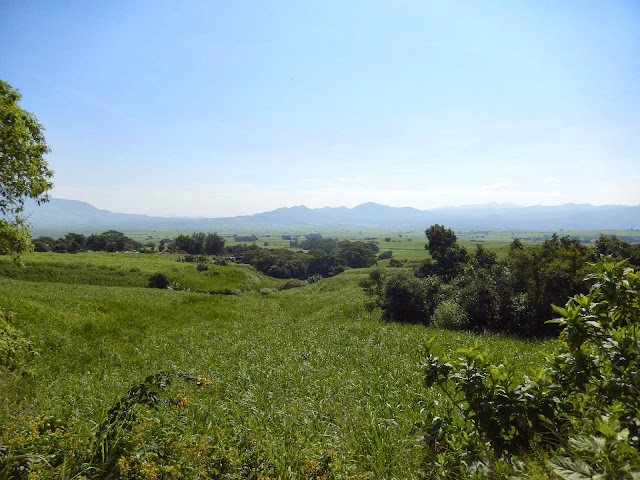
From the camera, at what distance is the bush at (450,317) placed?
1898 cm

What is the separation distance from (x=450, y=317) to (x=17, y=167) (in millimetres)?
22988

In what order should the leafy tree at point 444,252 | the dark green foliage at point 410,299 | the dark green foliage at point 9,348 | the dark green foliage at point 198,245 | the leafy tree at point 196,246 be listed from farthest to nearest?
the dark green foliage at point 198,245
the leafy tree at point 196,246
the leafy tree at point 444,252
the dark green foliage at point 410,299
the dark green foliage at point 9,348

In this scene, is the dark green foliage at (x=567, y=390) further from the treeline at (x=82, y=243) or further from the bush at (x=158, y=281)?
the treeline at (x=82, y=243)

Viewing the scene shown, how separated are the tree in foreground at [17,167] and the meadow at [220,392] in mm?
2958

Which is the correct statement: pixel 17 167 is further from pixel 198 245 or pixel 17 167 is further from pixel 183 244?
pixel 183 244

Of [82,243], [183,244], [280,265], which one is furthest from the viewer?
[183,244]

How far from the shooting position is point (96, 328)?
658 inches

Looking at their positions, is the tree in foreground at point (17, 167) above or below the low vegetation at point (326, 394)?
above

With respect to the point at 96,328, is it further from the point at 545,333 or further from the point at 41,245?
the point at 41,245

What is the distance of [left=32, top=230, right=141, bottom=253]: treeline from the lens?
78125 millimetres

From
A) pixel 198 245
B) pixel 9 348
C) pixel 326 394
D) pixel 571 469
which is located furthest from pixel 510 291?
pixel 198 245

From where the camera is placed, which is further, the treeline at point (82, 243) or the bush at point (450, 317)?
the treeline at point (82, 243)

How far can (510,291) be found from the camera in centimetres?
1850

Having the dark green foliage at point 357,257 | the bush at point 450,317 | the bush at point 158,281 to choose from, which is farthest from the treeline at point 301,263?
the bush at point 450,317
